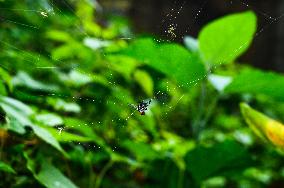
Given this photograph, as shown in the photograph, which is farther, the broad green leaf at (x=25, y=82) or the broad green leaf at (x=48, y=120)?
the broad green leaf at (x=25, y=82)

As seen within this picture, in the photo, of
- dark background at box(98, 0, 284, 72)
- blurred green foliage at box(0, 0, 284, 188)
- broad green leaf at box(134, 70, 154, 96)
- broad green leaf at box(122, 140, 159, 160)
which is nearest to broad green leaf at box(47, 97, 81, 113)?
blurred green foliage at box(0, 0, 284, 188)

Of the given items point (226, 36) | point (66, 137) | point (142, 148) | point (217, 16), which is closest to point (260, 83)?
point (226, 36)

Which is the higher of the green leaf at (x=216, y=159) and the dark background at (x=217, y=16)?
the dark background at (x=217, y=16)

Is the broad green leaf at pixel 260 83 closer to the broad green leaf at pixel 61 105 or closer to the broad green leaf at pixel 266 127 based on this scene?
the broad green leaf at pixel 266 127

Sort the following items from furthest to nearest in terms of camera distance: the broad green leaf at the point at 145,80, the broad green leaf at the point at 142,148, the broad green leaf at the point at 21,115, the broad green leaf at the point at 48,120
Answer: the broad green leaf at the point at 145,80, the broad green leaf at the point at 142,148, the broad green leaf at the point at 48,120, the broad green leaf at the point at 21,115

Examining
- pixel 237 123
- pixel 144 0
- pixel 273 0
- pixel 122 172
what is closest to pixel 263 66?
pixel 273 0

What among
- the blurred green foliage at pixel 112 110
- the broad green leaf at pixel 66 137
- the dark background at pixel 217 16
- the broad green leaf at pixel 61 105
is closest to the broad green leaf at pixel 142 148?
the blurred green foliage at pixel 112 110
